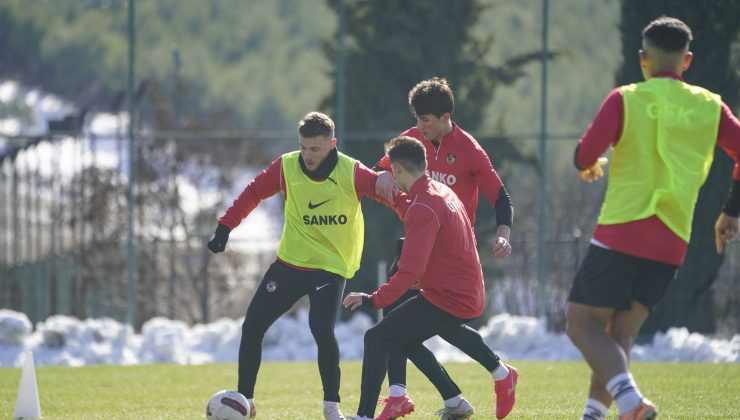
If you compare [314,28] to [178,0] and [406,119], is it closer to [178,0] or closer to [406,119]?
[178,0]

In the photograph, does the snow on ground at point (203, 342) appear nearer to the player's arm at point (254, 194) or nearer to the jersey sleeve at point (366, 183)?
the player's arm at point (254, 194)

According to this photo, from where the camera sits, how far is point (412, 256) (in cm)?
643

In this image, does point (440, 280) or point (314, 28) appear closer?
point (440, 280)

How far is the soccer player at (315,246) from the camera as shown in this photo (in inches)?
285

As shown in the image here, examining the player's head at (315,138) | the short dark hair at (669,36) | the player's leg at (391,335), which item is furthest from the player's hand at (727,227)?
the player's head at (315,138)

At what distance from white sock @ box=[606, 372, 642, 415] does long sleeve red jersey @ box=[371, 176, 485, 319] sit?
134cm

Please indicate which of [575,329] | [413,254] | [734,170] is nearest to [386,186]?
[413,254]

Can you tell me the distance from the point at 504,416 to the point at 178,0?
40.5m

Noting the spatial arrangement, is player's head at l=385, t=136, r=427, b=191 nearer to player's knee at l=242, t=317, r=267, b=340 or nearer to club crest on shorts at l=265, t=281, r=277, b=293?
club crest on shorts at l=265, t=281, r=277, b=293

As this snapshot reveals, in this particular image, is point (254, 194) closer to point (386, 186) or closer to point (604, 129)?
point (386, 186)

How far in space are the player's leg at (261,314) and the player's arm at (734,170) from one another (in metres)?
2.55

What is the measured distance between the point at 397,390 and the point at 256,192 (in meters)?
1.51

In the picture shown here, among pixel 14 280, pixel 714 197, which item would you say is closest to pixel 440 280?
pixel 714 197

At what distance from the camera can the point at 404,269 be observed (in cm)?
642
